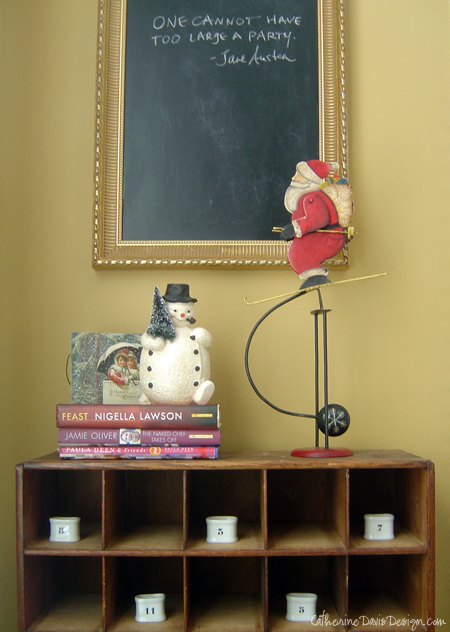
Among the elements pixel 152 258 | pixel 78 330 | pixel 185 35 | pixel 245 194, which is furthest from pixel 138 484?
pixel 185 35

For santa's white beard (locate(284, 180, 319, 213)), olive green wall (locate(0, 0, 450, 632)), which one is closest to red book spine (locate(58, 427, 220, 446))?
olive green wall (locate(0, 0, 450, 632))

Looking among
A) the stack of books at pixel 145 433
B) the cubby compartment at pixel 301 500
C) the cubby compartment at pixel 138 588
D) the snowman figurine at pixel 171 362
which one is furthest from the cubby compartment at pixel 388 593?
the snowman figurine at pixel 171 362

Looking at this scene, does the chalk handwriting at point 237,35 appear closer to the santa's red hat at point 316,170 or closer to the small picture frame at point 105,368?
the santa's red hat at point 316,170

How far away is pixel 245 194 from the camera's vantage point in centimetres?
176

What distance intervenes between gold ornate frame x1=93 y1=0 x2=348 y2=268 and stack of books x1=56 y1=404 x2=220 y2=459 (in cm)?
53

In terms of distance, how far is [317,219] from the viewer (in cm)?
148

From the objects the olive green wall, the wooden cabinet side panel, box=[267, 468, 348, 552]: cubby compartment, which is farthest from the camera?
the olive green wall

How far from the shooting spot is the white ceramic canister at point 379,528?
141 cm

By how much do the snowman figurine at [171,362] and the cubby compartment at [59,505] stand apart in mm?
369

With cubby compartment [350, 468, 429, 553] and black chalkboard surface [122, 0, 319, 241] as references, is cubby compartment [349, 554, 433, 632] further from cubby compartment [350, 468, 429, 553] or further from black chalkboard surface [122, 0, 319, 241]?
black chalkboard surface [122, 0, 319, 241]

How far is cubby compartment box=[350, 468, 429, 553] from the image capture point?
1.36 m

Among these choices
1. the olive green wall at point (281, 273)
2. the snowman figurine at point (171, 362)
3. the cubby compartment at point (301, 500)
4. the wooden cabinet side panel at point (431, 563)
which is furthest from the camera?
the olive green wall at point (281, 273)

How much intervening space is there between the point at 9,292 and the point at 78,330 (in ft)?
0.78

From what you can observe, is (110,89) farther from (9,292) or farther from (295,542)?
(295,542)
